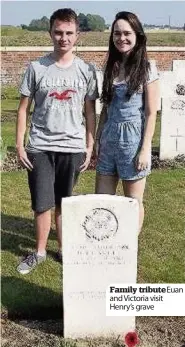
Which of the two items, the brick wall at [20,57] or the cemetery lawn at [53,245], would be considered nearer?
the cemetery lawn at [53,245]

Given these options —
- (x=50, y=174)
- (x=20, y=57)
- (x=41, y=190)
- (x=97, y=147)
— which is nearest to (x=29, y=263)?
(x=41, y=190)

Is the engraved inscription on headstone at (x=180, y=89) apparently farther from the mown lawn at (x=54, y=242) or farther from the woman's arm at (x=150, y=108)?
the woman's arm at (x=150, y=108)

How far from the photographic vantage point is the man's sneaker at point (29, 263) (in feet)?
14.7

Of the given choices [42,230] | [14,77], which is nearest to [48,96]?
[42,230]

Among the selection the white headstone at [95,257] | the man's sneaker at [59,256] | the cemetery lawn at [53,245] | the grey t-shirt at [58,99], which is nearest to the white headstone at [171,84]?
the cemetery lawn at [53,245]

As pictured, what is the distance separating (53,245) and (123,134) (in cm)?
148

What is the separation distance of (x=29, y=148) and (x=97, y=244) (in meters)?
1.04

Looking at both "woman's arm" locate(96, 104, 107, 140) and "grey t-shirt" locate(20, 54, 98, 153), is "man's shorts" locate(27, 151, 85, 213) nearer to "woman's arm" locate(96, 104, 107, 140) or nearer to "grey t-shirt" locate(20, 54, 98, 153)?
"grey t-shirt" locate(20, 54, 98, 153)

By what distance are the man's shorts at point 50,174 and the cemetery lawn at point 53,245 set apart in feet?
1.82

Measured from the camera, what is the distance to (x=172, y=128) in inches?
323

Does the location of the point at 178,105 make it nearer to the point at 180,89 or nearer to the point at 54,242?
the point at 180,89

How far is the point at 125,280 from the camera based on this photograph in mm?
3514

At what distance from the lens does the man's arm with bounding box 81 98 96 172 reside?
4.16 metres

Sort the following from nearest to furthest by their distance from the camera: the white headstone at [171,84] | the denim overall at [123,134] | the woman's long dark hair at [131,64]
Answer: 1. the woman's long dark hair at [131,64]
2. the denim overall at [123,134]
3. the white headstone at [171,84]
